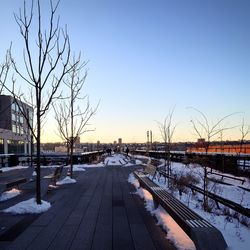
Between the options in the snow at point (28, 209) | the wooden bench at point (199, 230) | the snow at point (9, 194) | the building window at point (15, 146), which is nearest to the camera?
the wooden bench at point (199, 230)

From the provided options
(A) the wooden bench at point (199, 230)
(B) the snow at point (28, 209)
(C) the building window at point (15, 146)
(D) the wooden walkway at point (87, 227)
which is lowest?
(D) the wooden walkway at point (87, 227)

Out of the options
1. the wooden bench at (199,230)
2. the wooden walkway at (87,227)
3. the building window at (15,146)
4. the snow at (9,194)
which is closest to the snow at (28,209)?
the wooden walkway at (87,227)

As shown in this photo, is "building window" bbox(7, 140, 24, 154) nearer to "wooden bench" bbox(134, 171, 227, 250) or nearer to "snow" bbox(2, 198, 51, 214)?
"snow" bbox(2, 198, 51, 214)

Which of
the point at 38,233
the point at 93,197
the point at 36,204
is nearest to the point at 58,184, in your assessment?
the point at 93,197

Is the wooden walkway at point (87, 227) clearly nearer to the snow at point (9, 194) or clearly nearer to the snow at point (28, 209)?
the snow at point (28, 209)

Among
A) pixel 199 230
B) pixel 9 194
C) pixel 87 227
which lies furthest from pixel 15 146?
pixel 199 230

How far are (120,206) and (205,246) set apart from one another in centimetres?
516

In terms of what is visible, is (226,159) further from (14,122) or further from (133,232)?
(14,122)

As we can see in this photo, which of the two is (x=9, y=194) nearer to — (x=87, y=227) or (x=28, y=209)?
(x=28, y=209)

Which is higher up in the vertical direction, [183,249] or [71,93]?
[71,93]

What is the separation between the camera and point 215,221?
277 inches

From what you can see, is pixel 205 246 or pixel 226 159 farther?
pixel 226 159

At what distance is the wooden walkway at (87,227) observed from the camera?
5.99 m

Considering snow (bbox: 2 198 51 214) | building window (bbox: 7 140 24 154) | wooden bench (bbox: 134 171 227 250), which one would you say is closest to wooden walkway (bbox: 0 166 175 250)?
snow (bbox: 2 198 51 214)
